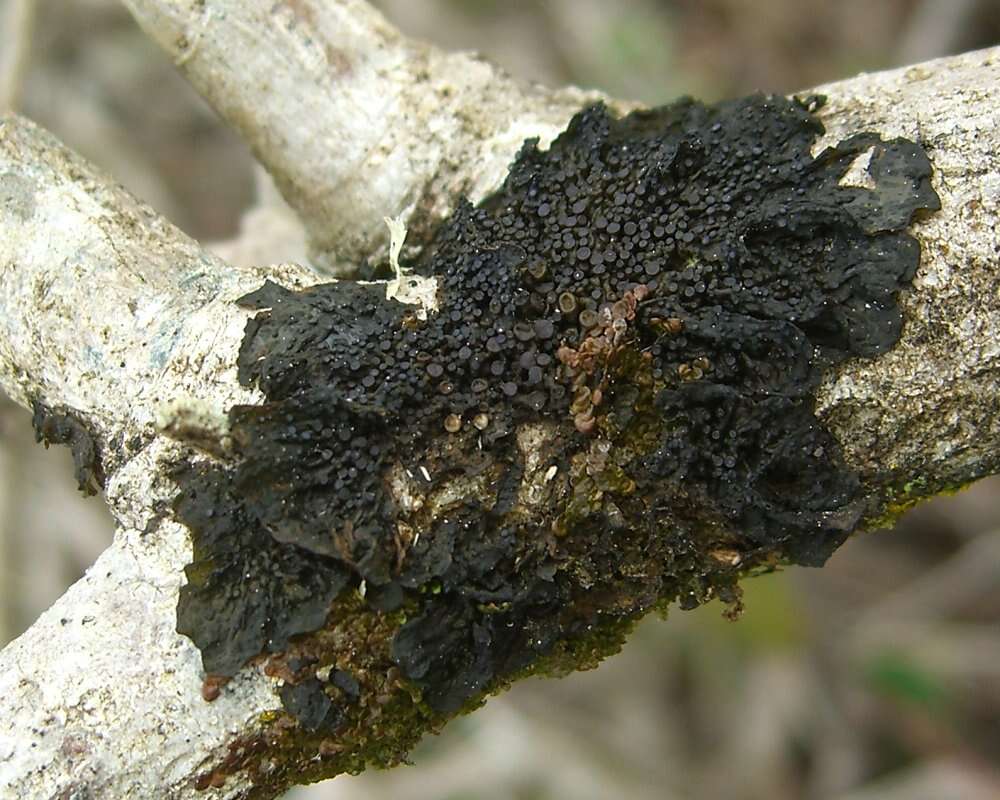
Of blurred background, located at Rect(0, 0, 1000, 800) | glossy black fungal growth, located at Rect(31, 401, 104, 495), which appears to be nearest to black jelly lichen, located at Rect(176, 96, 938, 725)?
glossy black fungal growth, located at Rect(31, 401, 104, 495)

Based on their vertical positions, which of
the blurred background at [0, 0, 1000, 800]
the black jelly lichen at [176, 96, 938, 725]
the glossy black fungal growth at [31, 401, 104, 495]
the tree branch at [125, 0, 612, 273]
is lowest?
the glossy black fungal growth at [31, 401, 104, 495]

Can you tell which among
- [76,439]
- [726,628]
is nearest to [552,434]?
[76,439]

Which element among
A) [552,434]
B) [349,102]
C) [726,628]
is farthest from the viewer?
[726,628]

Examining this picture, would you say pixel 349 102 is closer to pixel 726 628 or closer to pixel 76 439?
pixel 76 439

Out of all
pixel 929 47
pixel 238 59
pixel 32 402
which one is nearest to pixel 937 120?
pixel 238 59

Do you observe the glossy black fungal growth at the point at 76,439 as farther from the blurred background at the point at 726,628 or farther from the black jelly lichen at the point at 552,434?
the blurred background at the point at 726,628

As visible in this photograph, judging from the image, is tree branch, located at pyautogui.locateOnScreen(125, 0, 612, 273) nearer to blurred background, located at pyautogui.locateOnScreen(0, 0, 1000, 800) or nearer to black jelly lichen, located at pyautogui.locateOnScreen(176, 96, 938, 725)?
black jelly lichen, located at pyautogui.locateOnScreen(176, 96, 938, 725)
